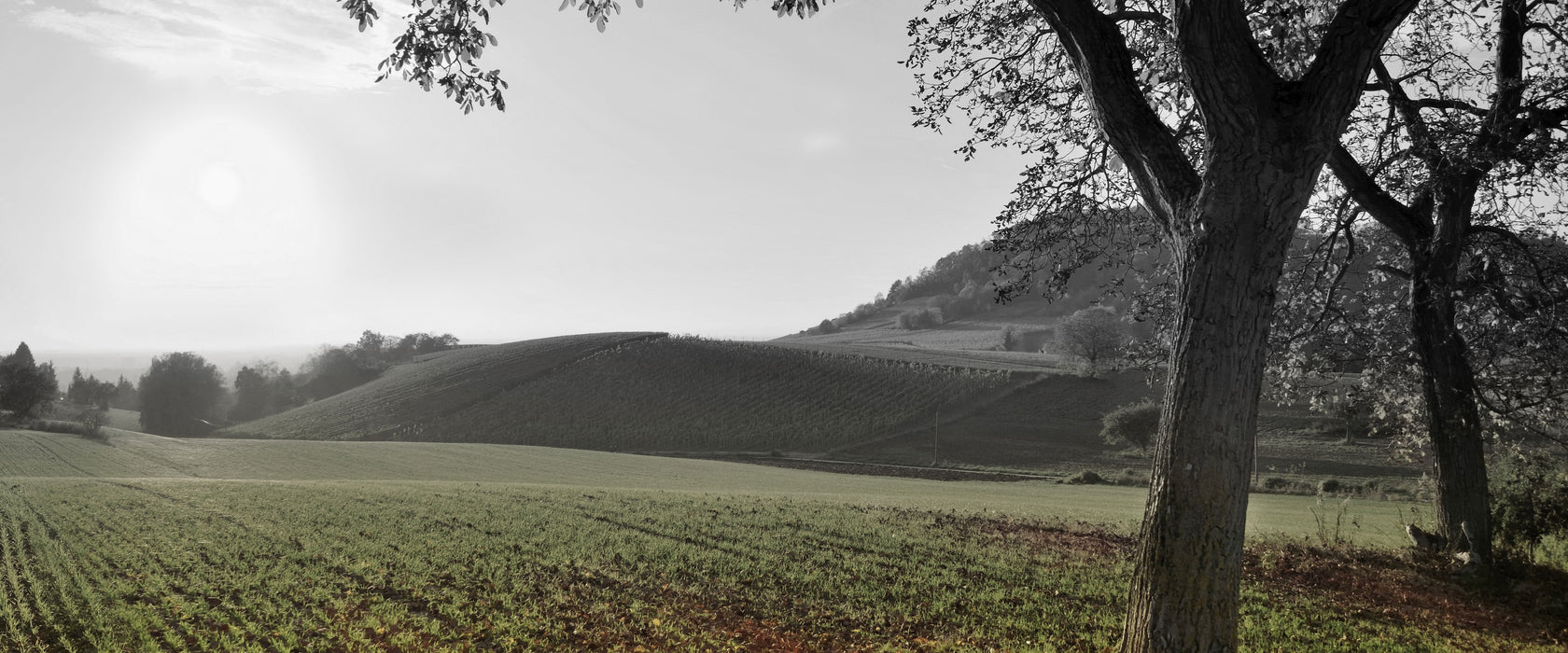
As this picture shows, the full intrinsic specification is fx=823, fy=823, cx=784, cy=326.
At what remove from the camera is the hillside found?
185 ft

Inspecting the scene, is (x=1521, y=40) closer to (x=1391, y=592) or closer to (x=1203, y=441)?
(x=1391, y=592)

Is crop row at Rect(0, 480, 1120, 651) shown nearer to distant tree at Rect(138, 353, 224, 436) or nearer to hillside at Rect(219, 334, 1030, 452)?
hillside at Rect(219, 334, 1030, 452)

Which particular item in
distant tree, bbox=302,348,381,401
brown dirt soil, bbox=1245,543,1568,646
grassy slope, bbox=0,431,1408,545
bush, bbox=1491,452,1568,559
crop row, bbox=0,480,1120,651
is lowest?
grassy slope, bbox=0,431,1408,545


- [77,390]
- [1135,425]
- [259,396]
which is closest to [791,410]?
[1135,425]

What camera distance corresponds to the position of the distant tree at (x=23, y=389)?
57.7m

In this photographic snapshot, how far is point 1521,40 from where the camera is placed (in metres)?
10.5

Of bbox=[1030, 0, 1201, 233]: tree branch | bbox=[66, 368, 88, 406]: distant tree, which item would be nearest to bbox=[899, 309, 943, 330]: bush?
bbox=[66, 368, 88, 406]: distant tree

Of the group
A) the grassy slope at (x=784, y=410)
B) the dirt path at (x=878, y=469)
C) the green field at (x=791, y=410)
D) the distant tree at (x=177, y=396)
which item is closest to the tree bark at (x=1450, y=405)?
the dirt path at (x=878, y=469)

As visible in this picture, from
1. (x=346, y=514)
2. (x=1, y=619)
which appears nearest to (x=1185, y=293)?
(x=1, y=619)

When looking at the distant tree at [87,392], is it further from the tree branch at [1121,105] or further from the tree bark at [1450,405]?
the tree bark at [1450,405]

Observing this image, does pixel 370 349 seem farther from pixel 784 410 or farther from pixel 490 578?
pixel 490 578

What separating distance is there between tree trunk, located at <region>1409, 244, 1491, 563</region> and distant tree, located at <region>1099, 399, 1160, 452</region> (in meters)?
38.6

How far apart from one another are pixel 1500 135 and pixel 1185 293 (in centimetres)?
733

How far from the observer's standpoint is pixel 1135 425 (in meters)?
47.7
